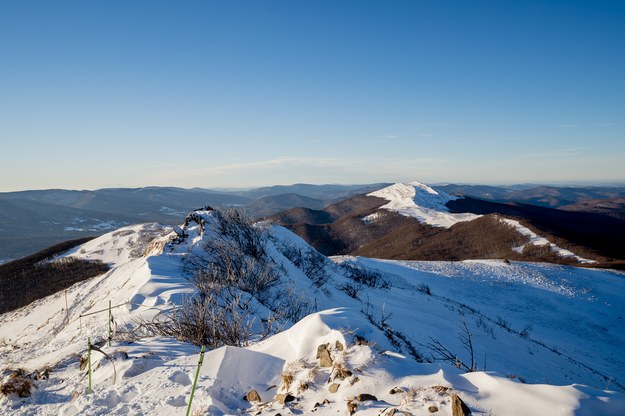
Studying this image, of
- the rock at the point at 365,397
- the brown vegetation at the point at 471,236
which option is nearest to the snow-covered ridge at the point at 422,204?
the brown vegetation at the point at 471,236

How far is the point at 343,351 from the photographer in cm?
318

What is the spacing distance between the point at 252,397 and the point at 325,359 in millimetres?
744

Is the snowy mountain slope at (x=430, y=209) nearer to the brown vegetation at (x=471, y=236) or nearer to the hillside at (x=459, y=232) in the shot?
the hillside at (x=459, y=232)

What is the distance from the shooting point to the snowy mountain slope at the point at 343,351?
2.61m

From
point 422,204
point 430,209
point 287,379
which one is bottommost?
point 430,209

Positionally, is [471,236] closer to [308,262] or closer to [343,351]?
[308,262]

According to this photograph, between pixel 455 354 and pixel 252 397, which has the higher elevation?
pixel 252 397

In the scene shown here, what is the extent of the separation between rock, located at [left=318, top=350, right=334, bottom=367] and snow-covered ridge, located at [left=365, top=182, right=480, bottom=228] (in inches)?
2501

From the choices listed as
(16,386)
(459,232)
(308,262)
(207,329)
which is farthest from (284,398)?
(459,232)

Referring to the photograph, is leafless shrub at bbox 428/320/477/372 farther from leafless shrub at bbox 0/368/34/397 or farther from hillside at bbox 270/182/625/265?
hillside at bbox 270/182/625/265

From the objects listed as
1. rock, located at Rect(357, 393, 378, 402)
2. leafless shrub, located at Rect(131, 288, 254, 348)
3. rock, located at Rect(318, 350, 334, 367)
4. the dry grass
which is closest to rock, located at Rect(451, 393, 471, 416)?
rock, located at Rect(357, 393, 378, 402)

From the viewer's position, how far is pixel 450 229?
59.4 m

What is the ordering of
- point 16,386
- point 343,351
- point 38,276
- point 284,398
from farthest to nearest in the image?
point 38,276 < point 16,386 < point 343,351 < point 284,398

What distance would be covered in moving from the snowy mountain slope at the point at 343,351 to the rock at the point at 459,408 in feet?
0.21
